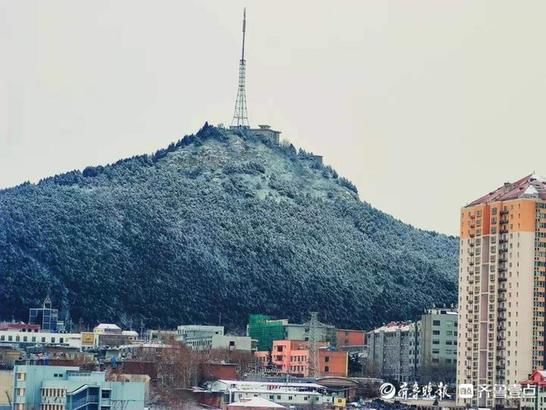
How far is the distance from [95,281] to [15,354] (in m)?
Answer: 27.3

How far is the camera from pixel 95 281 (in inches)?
4409

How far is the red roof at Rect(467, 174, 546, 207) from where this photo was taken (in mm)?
80938

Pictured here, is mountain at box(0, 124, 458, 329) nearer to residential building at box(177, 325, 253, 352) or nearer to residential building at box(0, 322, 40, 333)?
residential building at box(0, 322, 40, 333)

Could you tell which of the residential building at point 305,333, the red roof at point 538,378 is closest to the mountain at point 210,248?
the residential building at point 305,333

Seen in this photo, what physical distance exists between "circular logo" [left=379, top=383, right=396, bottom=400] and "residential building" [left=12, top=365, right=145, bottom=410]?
19.4 meters

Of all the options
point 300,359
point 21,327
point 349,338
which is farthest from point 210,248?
point 300,359

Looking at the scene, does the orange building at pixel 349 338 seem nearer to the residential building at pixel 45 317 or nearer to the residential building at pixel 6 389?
the residential building at pixel 45 317

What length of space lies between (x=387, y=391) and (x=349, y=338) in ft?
84.1

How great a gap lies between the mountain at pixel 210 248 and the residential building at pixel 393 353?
17.1m

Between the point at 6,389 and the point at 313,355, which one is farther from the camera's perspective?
the point at 313,355

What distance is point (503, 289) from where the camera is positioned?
79.7 meters

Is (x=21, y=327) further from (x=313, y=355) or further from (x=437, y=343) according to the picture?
(x=437, y=343)

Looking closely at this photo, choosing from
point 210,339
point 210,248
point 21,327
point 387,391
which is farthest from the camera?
point 210,248

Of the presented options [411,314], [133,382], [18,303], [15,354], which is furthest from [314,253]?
[133,382]
